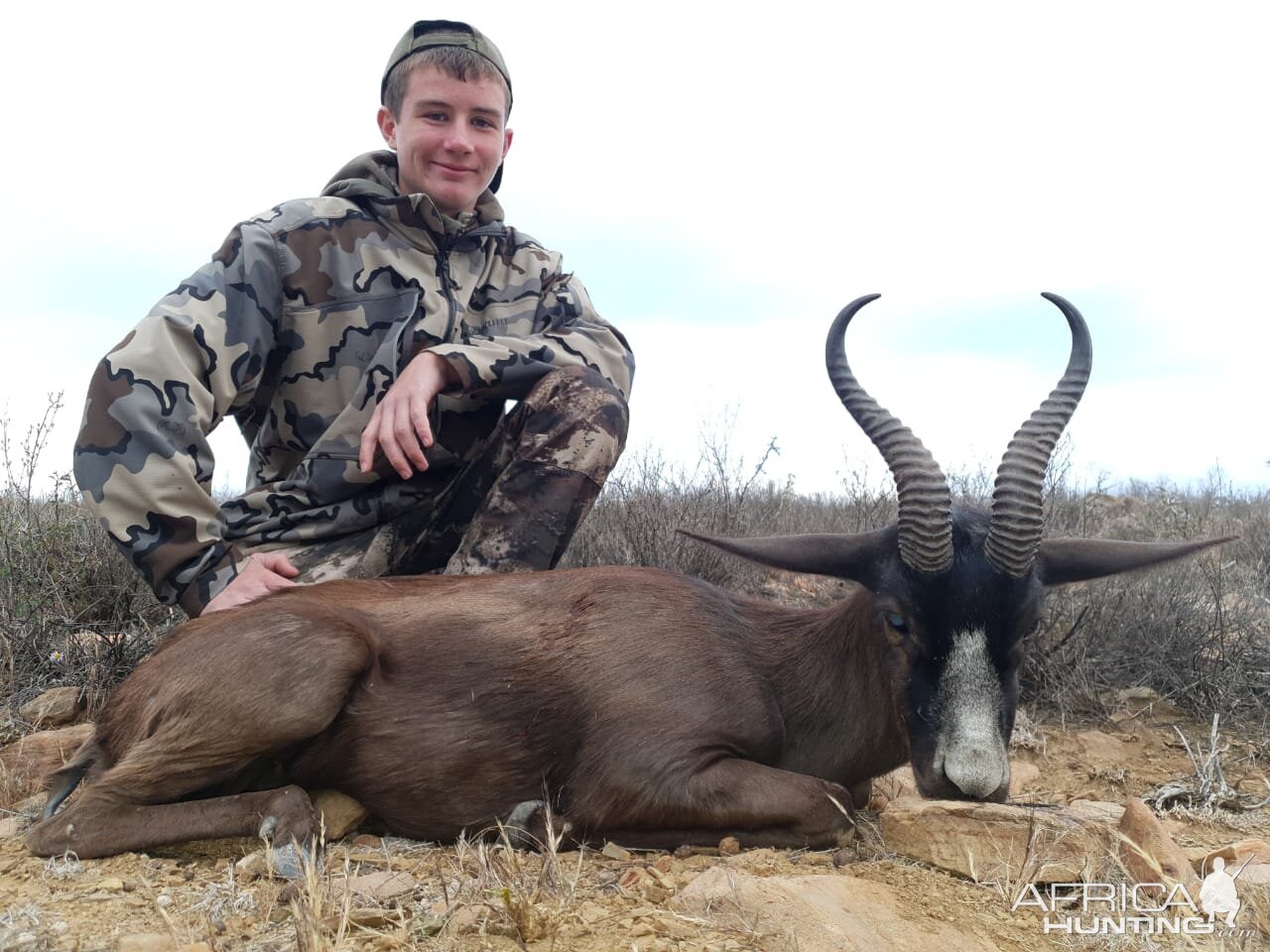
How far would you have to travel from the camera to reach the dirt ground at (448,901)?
2.56 metres

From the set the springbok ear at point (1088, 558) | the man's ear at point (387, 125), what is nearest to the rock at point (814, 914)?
the springbok ear at point (1088, 558)

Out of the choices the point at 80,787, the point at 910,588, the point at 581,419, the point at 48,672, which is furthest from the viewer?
the point at 48,672

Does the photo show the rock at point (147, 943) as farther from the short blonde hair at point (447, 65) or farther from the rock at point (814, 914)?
the short blonde hair at point (447, 65)

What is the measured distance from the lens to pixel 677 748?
385 centimetres

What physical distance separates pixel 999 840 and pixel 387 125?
4.86 m

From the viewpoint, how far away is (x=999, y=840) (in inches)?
131

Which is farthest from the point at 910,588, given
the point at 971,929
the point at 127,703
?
the point at 127,703

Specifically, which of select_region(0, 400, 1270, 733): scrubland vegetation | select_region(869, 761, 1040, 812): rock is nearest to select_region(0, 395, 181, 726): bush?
select_region(0, 400, 1270, 733): scrubland vegetation

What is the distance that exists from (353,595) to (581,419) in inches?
61.3

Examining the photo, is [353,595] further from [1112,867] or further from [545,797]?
[1112,867]

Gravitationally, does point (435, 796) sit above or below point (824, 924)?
below

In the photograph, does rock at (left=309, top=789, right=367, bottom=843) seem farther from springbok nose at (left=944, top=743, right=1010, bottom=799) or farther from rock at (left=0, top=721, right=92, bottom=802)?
springbok nose at (left=944, top=743, right=1010, bottom=799)

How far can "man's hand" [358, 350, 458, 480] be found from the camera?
15.2ft

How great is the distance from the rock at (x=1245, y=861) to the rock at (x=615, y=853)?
1842 millimetres
